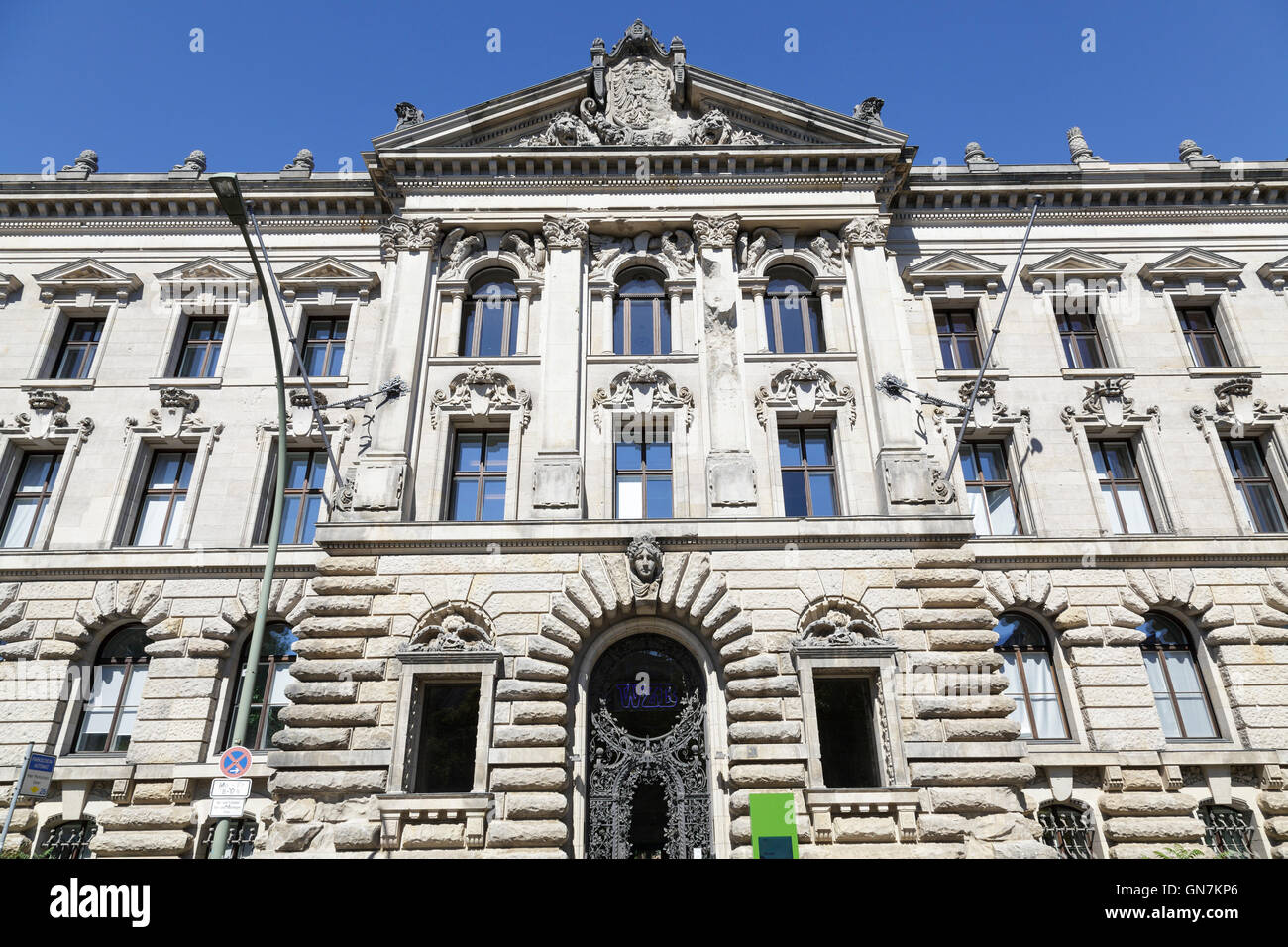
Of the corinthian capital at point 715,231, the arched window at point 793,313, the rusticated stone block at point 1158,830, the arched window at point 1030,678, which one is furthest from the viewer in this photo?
the corinthian capital at point 715,231

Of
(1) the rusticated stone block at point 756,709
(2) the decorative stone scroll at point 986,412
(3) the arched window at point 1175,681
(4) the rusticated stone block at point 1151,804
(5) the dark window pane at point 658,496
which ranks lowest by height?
(4) the rusticated stone block at point 1151,804

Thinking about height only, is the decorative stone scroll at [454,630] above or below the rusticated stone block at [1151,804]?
above

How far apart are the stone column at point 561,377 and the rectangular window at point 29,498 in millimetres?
12620

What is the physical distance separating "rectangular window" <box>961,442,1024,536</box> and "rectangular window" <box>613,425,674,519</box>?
7.68 meters

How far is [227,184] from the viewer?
495 inches

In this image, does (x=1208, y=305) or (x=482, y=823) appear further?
(x=1208, y=305)

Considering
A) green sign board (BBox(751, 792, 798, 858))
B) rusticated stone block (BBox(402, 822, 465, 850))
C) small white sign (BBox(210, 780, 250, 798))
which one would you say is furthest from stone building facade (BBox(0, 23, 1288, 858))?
small white sign (BBox(210, 780, 250, 798))

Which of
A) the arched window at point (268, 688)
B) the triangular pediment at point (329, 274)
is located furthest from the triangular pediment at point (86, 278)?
the arched window at point (268, 688)

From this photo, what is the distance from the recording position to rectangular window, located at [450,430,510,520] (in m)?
18.3

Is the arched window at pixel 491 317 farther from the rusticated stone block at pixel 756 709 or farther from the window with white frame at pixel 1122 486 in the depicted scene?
the window with white frame at pixel 1122 486

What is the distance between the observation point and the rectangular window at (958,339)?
833 inches
